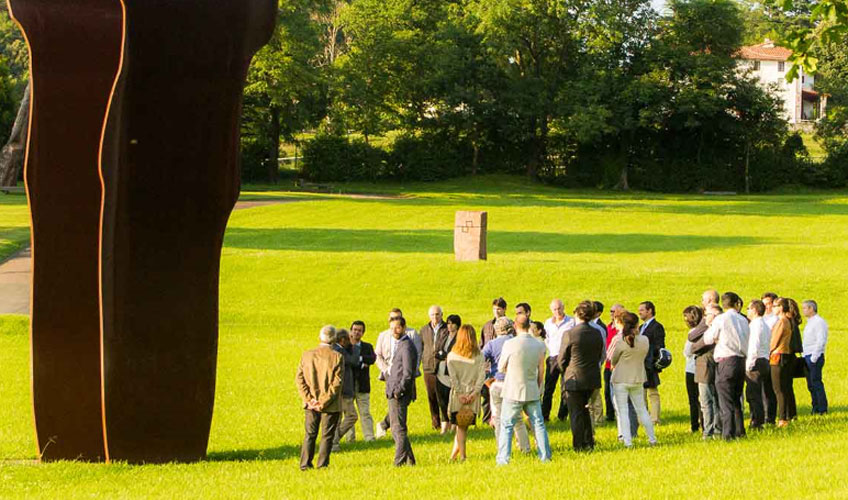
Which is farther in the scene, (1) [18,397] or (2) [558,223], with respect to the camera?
(2) [558,223]

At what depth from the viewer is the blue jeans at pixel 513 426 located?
1152 cm

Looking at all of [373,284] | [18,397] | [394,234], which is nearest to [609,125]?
[394,234]

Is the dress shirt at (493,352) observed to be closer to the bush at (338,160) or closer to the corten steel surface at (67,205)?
the corten steel surface at (67,205)

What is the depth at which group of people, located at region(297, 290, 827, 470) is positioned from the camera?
38.1 feet

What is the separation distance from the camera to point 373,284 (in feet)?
92.1

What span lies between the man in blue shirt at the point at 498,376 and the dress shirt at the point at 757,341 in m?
2.68

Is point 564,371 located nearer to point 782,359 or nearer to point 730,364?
point 730,364

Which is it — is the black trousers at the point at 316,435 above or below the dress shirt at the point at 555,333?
below

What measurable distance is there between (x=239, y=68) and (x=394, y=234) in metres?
25.4

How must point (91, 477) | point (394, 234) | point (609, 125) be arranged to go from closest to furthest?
point (91, 477)
point (394, 234)
point (609, 125)

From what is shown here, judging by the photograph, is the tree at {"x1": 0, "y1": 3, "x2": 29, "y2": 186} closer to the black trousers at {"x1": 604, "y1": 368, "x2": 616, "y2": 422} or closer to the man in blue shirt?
the black trousers at {"x1": 604, "y1": 368, "x2": 616, "y2": 422}

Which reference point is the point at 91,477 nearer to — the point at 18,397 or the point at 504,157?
the point at 18,397

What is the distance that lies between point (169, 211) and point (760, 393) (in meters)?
6.92

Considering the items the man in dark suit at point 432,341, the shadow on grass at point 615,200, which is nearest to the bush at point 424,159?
the shadow on grass at point 615,200
